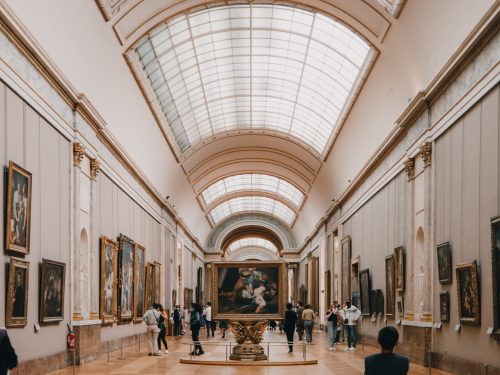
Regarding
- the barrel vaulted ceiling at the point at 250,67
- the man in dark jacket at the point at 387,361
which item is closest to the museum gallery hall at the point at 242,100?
the man in dark jacket at the point at 387,361

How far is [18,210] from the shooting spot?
15.5 meters

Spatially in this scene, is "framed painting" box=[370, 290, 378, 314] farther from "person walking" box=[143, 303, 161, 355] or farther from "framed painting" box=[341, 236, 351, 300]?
"person walking" box=[143, 303, 161, 355]

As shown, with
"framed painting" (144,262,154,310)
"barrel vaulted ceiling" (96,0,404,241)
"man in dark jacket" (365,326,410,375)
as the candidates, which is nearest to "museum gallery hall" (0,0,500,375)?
"man in dark jacket" (365,326,410,375)

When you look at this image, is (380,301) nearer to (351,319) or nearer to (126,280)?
(351,319)

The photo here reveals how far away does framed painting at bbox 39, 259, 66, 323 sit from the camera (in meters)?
17.6

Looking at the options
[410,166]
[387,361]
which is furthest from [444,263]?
[387,361]

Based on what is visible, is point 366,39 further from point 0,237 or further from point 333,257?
point 333,257

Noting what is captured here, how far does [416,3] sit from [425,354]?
29.1 feet

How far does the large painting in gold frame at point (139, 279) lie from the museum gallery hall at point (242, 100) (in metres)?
0.16

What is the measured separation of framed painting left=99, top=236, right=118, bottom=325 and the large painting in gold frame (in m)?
3.75

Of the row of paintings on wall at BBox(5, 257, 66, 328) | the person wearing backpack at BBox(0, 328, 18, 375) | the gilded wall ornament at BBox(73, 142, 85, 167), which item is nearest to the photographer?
the person wearing backpack at BBox(0, 328, 18, 375)

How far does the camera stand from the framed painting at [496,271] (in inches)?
567

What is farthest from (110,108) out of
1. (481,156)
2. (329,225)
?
(329,225)

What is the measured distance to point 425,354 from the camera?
19984 mm
